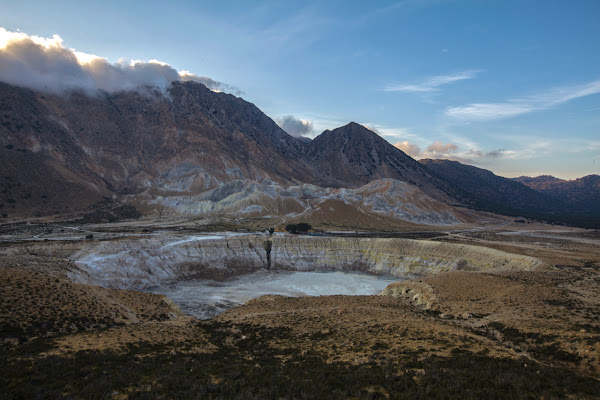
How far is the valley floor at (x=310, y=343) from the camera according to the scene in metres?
13.2

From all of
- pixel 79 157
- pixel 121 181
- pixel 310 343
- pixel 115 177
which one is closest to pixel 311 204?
pixel 121 181

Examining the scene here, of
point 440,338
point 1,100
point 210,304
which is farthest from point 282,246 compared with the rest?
point 1,100

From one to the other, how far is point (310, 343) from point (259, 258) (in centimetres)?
4902

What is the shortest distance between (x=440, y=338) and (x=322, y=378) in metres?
9.79

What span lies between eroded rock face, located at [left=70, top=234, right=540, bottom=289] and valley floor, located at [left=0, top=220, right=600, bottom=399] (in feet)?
40.0

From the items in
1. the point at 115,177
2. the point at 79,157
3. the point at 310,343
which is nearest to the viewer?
the point at 310,343

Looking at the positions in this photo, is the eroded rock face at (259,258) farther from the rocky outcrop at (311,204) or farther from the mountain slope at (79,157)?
the mountain slope at (79,157)

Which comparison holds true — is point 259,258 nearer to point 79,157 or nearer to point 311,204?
point 311,204

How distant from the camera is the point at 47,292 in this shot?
85.3 feet

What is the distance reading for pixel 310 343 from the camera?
21.2 metres

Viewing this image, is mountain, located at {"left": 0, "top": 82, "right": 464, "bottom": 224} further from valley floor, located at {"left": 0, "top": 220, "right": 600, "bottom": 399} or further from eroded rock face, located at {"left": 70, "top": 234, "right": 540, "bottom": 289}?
valley floor, located at {"left": 0, "top": 220, "right": 600, "bottom": 399}

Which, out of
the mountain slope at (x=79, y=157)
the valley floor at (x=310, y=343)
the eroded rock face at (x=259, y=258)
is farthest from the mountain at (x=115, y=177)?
the valley floor at (x=310, y=343)

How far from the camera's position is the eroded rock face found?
48.9 meters

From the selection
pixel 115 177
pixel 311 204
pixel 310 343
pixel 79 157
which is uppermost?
pixel 79 157
